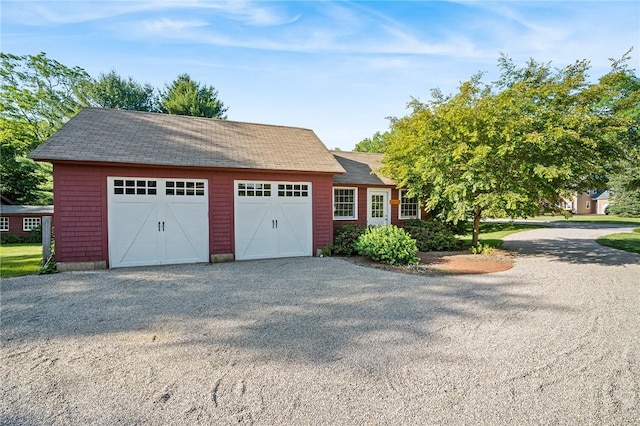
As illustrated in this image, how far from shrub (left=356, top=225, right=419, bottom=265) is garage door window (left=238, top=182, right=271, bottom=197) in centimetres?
317

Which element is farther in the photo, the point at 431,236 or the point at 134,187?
the point at 431,236

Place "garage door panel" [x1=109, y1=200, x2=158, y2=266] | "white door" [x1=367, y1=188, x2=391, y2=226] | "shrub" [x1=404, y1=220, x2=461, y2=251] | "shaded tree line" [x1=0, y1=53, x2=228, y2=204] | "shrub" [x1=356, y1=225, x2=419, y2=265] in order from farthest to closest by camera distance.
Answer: "shaded tree line" [x1=0, y1=53, x2=228, y2=204] < "white door" [x1=367, y1=188, x2=391, y2=226] < "shrub" [x1=404, y1=220, x2=461, y2=251] < "shrub" [x1=356, y1=225, x2=419, y2=265] < "garage door panel" [x1=109, y1=200, x2=158, y2=266]

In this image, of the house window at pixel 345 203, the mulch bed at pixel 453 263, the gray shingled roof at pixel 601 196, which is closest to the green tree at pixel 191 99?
the house window at pixel 345 203

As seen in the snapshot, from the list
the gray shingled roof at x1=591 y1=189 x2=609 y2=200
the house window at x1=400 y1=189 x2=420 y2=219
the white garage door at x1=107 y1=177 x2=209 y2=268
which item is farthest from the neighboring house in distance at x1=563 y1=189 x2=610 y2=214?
the white garage door at x1=107 y1=177 x2=209 y2=268

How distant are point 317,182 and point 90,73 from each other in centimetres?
3012

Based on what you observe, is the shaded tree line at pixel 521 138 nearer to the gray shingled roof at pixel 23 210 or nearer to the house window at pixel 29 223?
the gray shingled roof at pixel 23 210

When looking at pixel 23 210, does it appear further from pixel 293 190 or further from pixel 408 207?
pixel 408 207

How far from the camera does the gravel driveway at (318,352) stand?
265cm

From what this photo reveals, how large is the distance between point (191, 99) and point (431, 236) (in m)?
24.1

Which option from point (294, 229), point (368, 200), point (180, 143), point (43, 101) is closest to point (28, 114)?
point (43, 101)

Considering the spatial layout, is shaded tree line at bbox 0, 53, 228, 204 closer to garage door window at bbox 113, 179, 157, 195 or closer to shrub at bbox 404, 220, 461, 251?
garage door window at bbox 113, 179, 157, 195

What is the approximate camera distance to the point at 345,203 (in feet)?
40.6

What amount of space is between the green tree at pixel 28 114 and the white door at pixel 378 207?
22438 mm

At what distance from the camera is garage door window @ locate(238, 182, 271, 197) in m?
9.73
